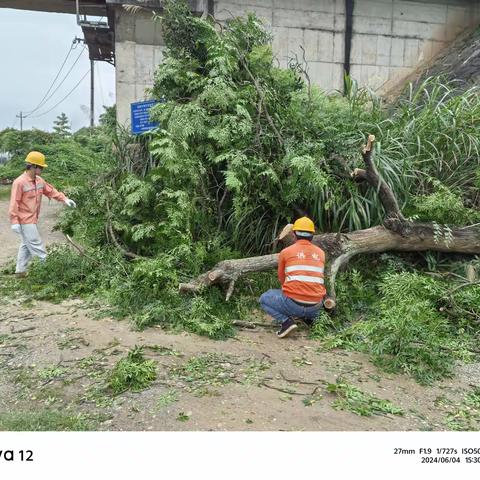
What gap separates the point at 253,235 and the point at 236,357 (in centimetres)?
223

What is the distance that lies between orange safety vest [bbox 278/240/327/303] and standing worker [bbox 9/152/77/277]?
136 inches

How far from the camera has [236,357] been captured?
13.8 ft

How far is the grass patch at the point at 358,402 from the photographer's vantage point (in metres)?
3.41

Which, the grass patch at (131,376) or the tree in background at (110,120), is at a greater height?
the tree in background at (110,120)

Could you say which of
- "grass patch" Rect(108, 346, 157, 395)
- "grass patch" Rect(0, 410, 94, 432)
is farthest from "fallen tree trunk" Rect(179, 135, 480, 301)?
"grass patch" Rect(0, 410, 94, 432)

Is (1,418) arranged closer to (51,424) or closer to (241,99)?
(51,424)

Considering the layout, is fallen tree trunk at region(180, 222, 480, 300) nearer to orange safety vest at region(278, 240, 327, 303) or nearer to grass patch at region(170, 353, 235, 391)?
orange safety vest at region(278, 240, 327, 303)

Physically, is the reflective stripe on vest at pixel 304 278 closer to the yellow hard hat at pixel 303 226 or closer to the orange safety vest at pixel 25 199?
the yellow hard hat at pixel 303 226

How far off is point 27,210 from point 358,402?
4.88 metres

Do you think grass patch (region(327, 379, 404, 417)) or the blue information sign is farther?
the blue information sign

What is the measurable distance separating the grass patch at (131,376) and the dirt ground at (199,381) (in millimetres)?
76

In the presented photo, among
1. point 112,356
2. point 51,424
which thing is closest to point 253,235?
point 112,356

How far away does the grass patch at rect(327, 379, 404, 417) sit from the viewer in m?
3.41

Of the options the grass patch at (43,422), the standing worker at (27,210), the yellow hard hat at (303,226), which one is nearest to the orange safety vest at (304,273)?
the yellow hard hat at (303,226)
